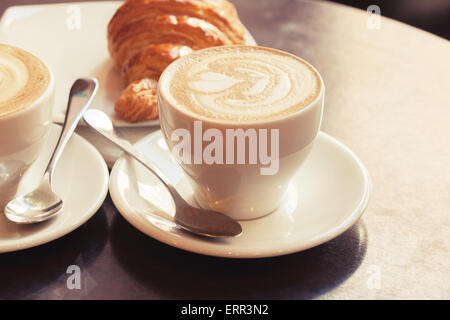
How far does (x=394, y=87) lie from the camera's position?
1.21 metres

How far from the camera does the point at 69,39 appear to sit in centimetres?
140

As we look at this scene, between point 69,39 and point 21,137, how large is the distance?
717 millimetres

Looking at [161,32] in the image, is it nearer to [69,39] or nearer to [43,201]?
[69,39]

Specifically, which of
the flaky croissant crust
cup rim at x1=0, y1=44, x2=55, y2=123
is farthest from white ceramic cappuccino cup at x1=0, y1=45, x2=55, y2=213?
the flaky croissant crust

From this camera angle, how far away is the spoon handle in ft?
2.86

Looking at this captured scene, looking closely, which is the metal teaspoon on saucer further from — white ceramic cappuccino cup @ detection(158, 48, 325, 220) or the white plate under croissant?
the white plate under croissant

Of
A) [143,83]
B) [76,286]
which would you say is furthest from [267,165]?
[143,83]

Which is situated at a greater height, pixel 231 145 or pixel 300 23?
pixel 231 145

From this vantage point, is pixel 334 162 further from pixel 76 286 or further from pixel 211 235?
pixel 76 286

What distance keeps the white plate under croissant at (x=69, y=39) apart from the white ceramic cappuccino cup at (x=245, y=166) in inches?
17.6

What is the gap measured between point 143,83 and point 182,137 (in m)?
0.47

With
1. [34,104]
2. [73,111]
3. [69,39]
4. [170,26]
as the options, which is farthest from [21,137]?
[69,39]
